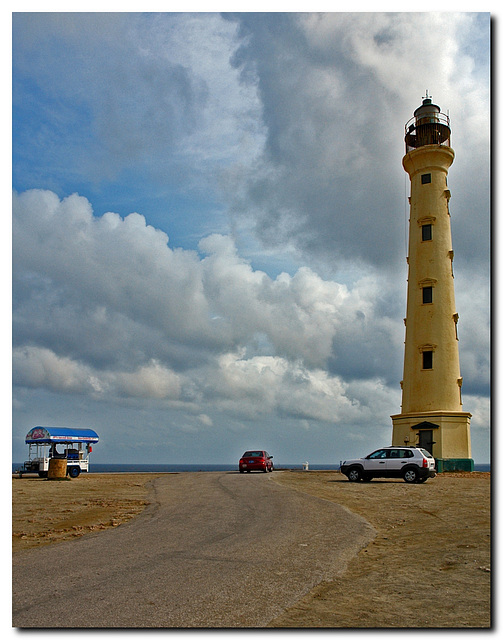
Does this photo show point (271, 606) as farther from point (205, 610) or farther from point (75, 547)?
point (75, 547)

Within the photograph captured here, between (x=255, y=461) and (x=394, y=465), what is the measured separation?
13.4 m

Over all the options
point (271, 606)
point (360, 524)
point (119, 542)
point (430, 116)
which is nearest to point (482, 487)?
point (360, 524)

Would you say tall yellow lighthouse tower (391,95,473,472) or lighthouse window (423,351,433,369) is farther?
lighthouse window (423,351,433,369)

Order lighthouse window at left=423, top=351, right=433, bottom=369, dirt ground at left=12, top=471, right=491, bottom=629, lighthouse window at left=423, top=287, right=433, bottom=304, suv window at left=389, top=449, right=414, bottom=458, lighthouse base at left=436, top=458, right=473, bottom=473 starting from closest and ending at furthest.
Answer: dirt ground at left=12, top=471, right=491, bottom=629, suv window at left=389, top=449, right=414, bottom=458, lighthouse base at left=436, top=458, right=473, bottom=473, lighthouse window at left=423, top=351, right=433, bottom=369, lighthouse window at left=423, top=287, right=433, bottom=304

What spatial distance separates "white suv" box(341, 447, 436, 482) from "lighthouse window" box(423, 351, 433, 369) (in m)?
10.5

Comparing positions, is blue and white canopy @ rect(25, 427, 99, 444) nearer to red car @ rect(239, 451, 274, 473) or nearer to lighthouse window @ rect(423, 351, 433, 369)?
red car @ rect(239, 451, 274, 473)

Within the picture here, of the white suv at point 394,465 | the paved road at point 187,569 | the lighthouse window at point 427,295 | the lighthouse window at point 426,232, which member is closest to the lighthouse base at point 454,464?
the white suv at point 394,465

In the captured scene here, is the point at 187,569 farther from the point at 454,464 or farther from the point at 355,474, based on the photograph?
the point at 454,464

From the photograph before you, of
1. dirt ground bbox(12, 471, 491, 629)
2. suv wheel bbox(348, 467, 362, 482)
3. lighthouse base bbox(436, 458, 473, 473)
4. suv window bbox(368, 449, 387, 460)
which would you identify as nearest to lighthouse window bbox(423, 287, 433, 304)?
lighthouse base bbox(436, 458, 473, 473)

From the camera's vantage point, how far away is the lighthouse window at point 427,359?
3722cm

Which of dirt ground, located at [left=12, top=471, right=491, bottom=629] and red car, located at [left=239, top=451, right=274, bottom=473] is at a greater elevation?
dirt ground, located at [left=12, top=471, right=491, bottom=629]

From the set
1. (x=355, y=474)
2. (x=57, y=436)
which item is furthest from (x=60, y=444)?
(x=355, y=474)

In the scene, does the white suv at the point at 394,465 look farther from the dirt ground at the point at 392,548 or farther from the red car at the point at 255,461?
the red car at the point at 255,461

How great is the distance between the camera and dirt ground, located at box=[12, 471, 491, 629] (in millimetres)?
6797
